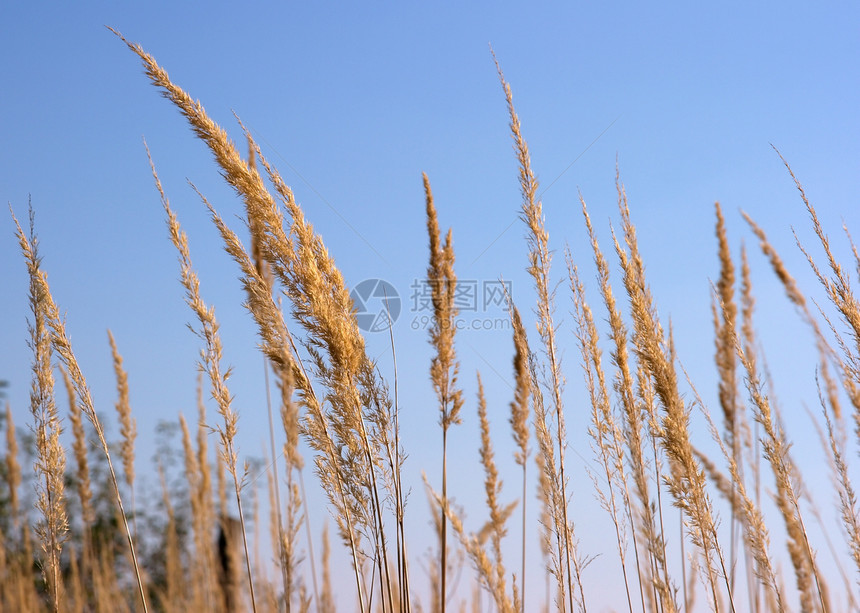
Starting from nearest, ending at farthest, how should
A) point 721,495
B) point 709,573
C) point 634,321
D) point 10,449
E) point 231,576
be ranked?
point 231,576
point 709,573
point 634,321
point 721,495
point 10,449

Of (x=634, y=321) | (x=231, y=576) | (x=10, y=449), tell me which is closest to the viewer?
(x=231, y=576)

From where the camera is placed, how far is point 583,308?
3475mm

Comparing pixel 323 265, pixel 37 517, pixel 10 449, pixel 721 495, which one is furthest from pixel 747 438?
pixel 10 449

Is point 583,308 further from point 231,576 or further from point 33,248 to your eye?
point 33,248

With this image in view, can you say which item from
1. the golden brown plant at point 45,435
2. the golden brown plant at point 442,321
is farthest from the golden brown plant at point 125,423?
the golden brown plant at point 442,321

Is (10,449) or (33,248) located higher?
(33,248)

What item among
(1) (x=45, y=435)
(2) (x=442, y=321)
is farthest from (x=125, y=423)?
(2) (x=442, y=321)

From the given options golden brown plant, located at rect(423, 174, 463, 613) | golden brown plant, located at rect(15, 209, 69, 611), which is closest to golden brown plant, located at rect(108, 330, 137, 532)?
golden brown plant, located at rect(15, 209, 69, 611)

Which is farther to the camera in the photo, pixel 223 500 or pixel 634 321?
pixel 223 500

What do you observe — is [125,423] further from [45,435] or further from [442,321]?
[442,321]

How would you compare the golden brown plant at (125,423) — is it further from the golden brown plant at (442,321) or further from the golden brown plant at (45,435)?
the golden brown plant at (442,321)

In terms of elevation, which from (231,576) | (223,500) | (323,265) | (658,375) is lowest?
(231,576)

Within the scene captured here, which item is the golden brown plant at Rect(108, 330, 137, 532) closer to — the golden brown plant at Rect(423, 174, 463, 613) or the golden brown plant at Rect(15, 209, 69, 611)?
the golden brown plant at Rect(15, 209, 69, 611)

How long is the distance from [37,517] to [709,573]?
2.98 m
